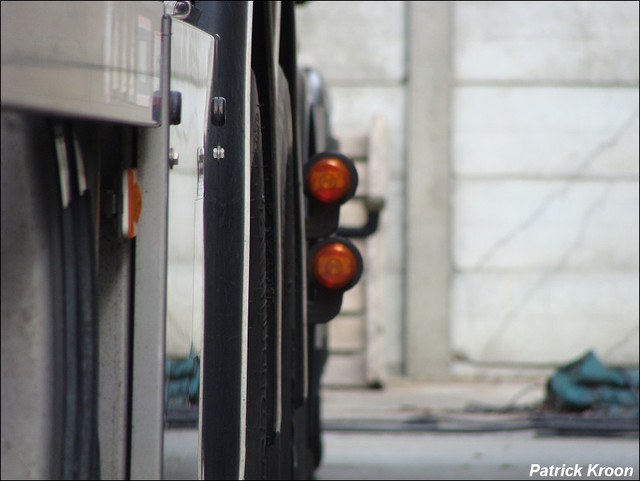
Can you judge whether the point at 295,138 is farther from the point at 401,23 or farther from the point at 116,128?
the point at 401,23

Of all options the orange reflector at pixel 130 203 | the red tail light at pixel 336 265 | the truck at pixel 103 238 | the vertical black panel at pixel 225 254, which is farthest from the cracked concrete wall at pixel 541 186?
the orange reflector at pixel 130 203

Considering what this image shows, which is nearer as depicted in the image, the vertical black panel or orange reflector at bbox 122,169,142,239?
orange reflector at bbox 122,169,142,239

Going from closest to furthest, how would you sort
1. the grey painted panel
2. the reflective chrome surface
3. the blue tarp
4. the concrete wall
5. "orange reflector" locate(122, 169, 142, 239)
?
the grey painted panel → "orange reflector" locate(122, 169, 142, 239) → the reflective chrome surface → the blue tarp → the concrete wall

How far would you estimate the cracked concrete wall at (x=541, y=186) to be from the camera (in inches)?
340

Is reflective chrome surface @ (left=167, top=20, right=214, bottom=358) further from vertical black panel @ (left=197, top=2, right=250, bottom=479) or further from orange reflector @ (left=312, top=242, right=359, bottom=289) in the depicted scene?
orange reflector @ (left=312, top=242, right=359, bottom=289)

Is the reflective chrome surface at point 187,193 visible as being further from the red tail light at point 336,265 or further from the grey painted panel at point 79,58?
the red tail light at point 336,265

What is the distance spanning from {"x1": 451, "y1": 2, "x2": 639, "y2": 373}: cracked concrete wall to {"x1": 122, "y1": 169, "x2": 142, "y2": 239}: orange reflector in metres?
7.36

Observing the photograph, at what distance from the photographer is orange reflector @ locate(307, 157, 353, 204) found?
11.7ft

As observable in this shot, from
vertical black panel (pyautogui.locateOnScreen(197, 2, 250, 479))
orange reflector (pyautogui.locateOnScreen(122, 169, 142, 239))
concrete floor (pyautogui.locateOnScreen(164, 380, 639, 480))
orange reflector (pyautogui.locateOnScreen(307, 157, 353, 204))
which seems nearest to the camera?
orange reflector (pyautogui.locateOnScreen(122, 169, 142, 239))

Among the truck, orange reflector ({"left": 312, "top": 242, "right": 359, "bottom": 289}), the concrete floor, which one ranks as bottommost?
the concrete floor

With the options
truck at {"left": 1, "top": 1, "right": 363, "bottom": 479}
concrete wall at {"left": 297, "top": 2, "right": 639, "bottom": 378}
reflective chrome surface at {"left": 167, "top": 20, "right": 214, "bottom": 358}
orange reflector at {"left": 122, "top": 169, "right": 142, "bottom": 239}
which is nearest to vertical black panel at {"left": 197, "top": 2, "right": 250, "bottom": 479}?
truck at {"left": 1, "top": 1, "right": 363, "bottom": 479}

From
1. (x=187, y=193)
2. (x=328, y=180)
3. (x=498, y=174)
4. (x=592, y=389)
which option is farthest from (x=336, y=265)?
(x=498, y=174)

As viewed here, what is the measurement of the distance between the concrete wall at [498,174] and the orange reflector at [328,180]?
5.13 m

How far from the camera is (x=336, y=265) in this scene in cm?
359
